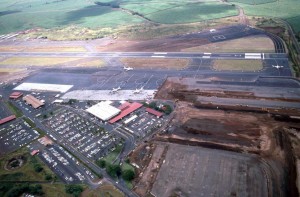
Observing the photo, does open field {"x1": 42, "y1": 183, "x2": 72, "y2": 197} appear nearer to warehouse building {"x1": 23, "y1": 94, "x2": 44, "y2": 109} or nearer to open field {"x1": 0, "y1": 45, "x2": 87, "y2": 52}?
warehouse building {"x1": 23, "y1": 94, "x2": 44, "y2": 109}

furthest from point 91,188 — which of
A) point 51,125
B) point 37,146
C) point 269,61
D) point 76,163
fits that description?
point 269,61

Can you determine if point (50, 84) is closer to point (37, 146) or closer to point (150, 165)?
point (37, 146)

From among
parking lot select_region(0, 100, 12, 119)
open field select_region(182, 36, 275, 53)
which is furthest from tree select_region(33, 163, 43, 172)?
open field select_region(182, 36, 275, 53)

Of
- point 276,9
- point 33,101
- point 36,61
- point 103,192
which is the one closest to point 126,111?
point 103,192

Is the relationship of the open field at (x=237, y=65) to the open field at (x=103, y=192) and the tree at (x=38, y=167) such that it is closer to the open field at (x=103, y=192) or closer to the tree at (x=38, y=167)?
the open field at (x=103, y=192)

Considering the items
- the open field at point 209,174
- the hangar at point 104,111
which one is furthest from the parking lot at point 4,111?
the open field at point 209,174
